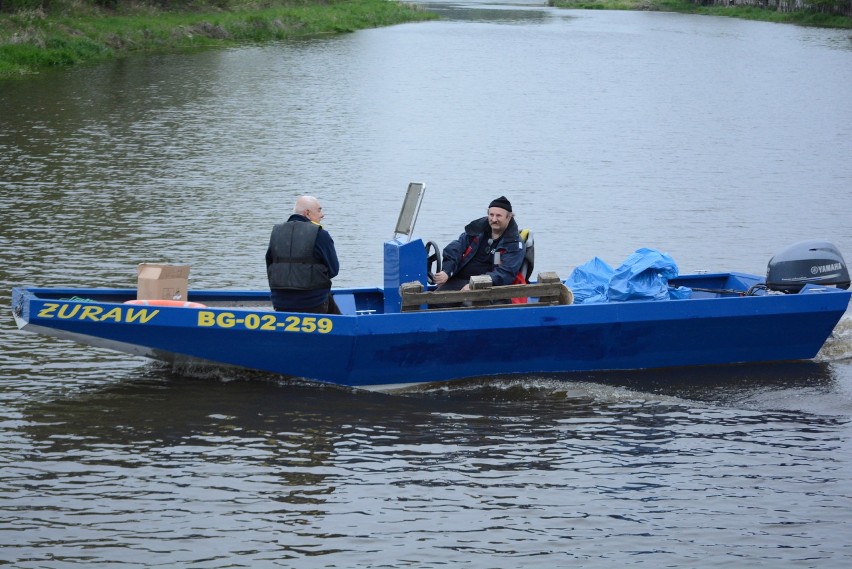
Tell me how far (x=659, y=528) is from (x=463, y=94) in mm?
29878

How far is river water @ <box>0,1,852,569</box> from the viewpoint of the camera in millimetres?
8281

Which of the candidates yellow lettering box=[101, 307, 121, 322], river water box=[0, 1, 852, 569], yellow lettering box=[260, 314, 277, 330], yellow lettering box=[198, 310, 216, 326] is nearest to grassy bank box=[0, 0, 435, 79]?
river water box=[0, 1, 852, 569]

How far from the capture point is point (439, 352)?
35.9ft

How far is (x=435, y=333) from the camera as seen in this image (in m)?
10.8

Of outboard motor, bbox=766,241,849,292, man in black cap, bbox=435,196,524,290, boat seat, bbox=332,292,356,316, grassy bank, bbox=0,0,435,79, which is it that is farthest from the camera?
grassy bank, bbox=0,0,435,79

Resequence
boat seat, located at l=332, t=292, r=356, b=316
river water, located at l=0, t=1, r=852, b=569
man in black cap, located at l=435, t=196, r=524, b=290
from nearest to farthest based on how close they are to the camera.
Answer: river water, located at l=0, t=1, r=852, b=569 → man in black cap, located at l=435, t=196, r=524, b=290 → boat seat, located at l=332, t=292, r=356, b=316

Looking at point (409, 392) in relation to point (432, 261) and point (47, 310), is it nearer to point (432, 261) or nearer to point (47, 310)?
point (432, 261)

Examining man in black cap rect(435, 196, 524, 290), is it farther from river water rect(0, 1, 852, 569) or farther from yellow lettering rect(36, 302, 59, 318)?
yellow lettering rect(36, 302, 59, 318)

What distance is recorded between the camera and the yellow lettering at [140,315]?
10305 mm

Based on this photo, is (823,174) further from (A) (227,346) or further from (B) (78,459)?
(B) (78,459)

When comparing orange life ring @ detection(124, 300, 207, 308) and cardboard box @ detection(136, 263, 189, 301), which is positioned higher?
cardboard box @ detection(136, 263, 189, 301)

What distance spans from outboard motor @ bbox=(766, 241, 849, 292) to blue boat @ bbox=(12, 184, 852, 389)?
1cm

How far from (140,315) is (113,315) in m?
0.23

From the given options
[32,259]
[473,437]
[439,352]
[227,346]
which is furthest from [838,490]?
[32,259]
